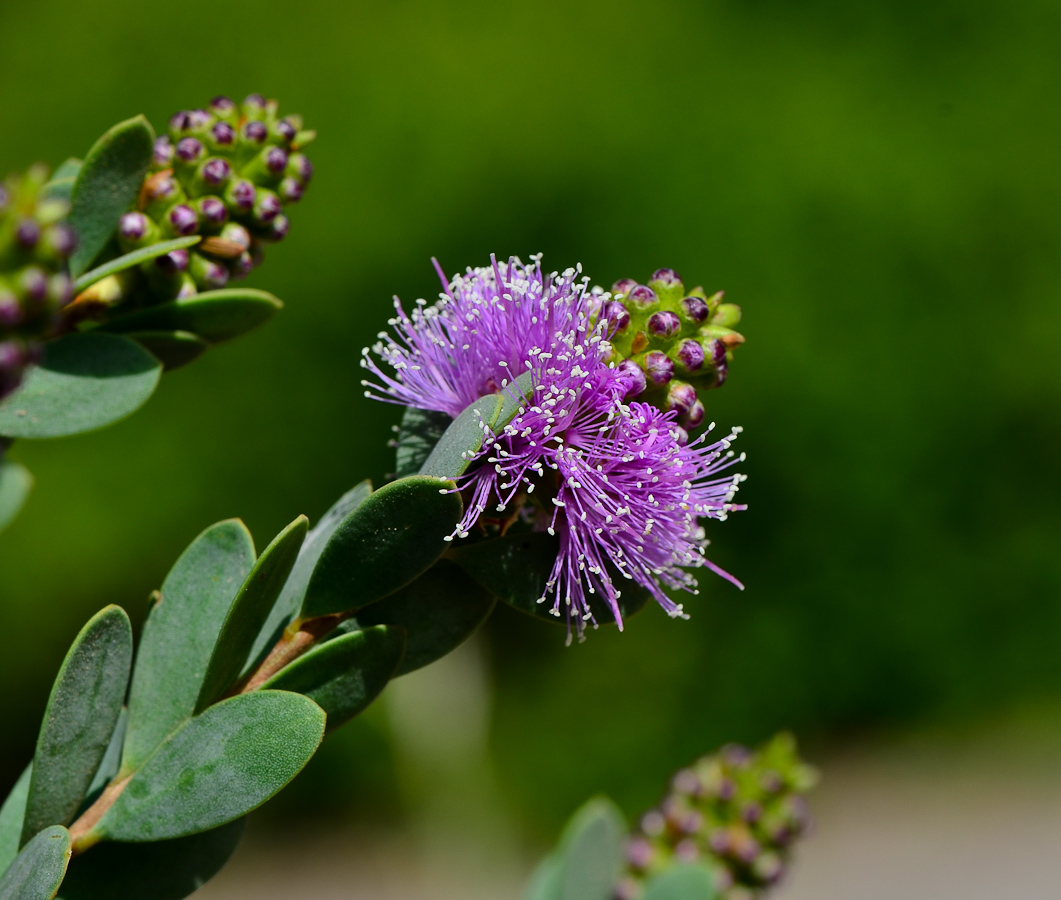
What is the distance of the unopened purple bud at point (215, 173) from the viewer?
75 centimetres

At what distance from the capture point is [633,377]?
0.66 meters

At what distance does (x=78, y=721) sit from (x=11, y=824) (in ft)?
0.40

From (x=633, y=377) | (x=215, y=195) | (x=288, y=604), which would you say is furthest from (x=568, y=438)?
(x=215, y=195)

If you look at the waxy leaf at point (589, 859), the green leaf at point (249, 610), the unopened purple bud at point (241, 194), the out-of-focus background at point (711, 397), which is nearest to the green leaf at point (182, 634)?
the green leaf at point (249, 610)

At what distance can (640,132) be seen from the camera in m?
3.83

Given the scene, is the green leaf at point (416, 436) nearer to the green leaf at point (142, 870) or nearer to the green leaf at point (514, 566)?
the green leaf at point (514, 566)

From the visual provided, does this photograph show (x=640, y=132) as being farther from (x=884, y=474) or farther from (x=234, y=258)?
(x=234, y=258)

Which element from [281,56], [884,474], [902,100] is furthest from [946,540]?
[281,56]

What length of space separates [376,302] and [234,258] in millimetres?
3006

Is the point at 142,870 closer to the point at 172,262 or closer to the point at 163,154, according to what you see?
the point at 172,262

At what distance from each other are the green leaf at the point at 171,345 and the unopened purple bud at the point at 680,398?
12.2 inches

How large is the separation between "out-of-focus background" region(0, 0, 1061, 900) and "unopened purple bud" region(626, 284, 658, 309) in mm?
2932

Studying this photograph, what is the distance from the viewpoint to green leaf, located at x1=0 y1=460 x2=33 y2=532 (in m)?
0.41

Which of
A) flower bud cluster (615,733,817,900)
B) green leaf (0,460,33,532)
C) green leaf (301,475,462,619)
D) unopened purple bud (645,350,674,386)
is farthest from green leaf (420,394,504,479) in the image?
flower bud cluster (615,733,817,900)
